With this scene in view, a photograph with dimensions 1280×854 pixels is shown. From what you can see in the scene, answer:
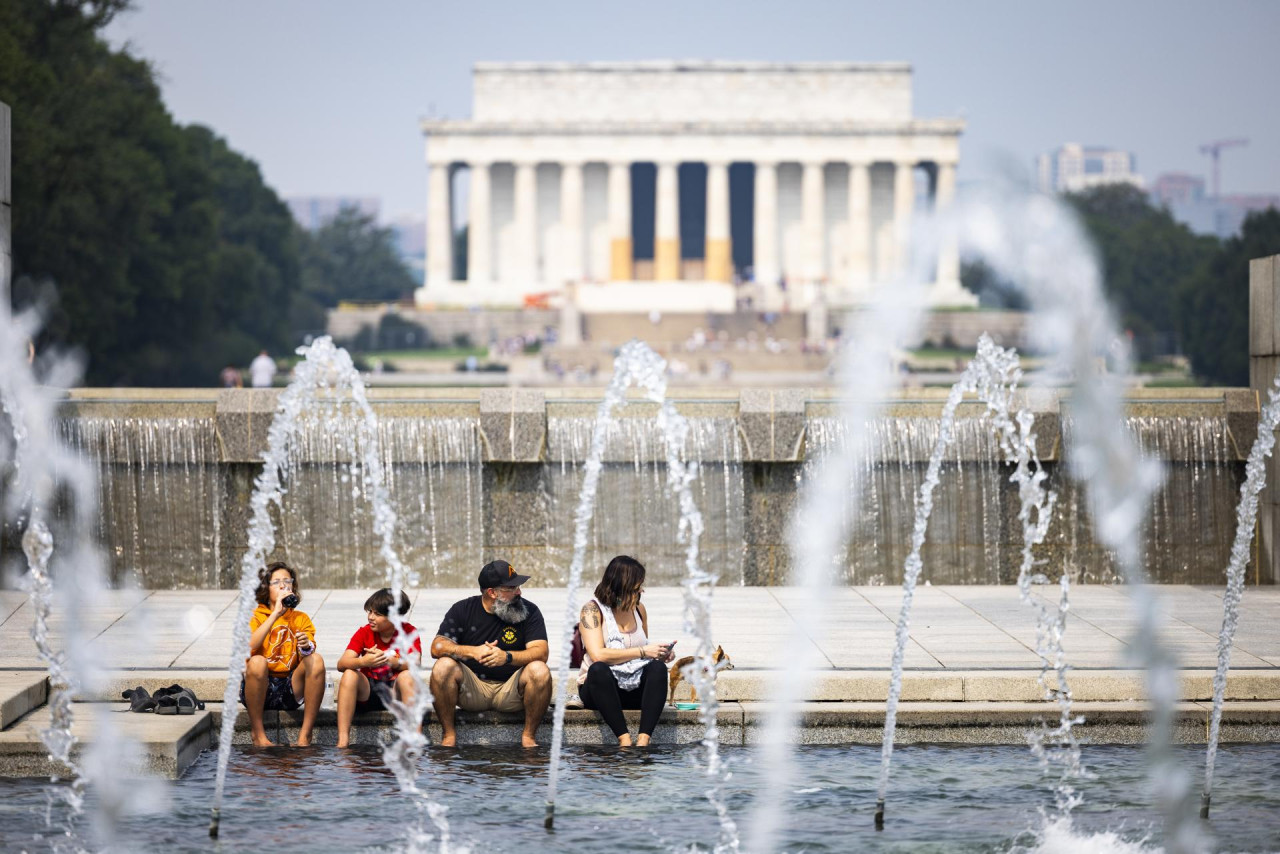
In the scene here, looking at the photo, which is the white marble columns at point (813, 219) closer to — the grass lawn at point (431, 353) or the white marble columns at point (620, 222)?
the white marble columns at point (620, 222)

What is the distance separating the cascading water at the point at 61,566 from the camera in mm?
9016

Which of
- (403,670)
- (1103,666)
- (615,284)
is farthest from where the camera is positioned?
(615,284)

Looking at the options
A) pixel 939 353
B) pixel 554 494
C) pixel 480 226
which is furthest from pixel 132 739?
pixel 480 226

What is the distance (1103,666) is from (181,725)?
5.75 meters

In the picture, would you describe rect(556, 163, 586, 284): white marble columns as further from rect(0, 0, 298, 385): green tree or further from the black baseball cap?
the black baseball cap

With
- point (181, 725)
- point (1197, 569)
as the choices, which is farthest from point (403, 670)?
point (1197, 569)

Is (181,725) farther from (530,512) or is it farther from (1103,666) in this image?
(530,512)

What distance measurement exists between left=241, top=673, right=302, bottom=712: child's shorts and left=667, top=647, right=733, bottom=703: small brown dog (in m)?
2.15

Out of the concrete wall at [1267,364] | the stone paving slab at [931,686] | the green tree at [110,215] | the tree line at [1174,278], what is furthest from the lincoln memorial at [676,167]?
the stone paving slab at [931,686]

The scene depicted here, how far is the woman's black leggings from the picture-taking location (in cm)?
992

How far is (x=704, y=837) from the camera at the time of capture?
849 cm

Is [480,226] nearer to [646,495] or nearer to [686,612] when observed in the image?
[646,495]

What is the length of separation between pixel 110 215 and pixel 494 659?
3543cm

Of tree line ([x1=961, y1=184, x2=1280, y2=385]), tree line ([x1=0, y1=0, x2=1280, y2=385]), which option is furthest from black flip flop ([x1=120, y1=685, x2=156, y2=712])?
tree line ([x1=961, y1=184, x2=1280, y2=385])
